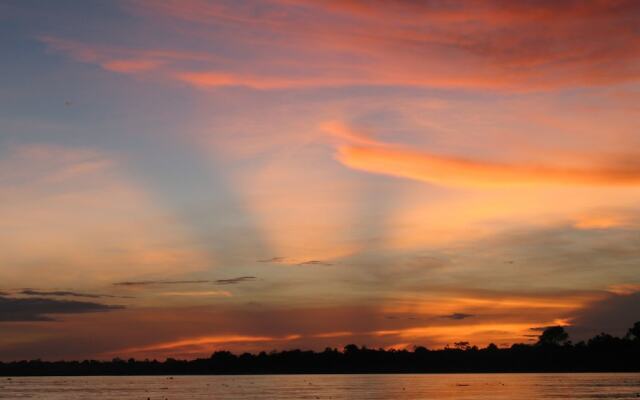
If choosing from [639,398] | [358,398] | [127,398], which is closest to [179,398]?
[127,398]

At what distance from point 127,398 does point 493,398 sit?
73.9 metres

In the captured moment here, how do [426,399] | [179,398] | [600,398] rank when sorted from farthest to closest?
[179,398], [426,399], [600,398]

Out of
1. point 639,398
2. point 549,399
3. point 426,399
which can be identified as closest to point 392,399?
point 426,399

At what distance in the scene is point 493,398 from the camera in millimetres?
153125

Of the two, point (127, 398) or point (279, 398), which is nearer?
point (279, 398)

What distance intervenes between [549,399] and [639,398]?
14.6 meters

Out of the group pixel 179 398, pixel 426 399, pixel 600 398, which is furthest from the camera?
pixel 179 398

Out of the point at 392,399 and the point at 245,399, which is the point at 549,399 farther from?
the point at 245,399

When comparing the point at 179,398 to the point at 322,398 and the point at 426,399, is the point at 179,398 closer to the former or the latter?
the point at 322,398

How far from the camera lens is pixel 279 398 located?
160 meters

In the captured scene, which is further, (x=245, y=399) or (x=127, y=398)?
(x=127, y=398)

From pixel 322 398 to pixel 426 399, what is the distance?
67.3 feet

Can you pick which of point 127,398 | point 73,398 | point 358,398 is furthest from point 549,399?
point 73,398

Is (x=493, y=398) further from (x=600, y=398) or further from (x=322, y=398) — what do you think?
(x=322, y=398)
